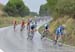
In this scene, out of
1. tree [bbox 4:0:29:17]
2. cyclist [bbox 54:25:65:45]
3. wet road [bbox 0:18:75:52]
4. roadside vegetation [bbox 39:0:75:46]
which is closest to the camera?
wet road [bbox 0:18:75:52]

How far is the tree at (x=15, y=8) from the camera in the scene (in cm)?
11538

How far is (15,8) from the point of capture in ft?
387

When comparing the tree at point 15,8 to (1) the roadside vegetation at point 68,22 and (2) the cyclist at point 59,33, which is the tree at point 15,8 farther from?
(2) the cyclist at point 59,33

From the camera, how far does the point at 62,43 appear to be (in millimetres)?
23219

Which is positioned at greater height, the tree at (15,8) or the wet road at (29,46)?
the tree at (15,8)

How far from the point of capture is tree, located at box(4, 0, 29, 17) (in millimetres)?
115375

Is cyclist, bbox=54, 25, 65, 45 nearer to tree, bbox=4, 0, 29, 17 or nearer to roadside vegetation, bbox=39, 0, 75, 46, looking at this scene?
roadside vegetation, bbox=39, 0, 75, 46

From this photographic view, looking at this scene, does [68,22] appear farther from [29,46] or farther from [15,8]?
[15,8]

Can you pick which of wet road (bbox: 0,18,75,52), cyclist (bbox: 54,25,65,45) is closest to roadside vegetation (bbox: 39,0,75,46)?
cyclist (bbox: 54,25,65,45)

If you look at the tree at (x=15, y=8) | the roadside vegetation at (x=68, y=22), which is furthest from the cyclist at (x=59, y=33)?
the tree at (x=15, y=8)

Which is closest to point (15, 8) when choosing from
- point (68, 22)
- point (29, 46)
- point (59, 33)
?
point (68, 22)

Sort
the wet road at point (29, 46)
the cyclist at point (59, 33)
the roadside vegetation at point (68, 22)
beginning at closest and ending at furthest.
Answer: the wet road at point (29, 46)
the cyclist at point (59, 33)
the roadside vegetation at point (68, 22)

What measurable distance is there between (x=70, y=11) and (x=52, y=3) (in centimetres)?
1544

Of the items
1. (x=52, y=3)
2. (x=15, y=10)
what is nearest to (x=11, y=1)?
(x=15, y=10)
